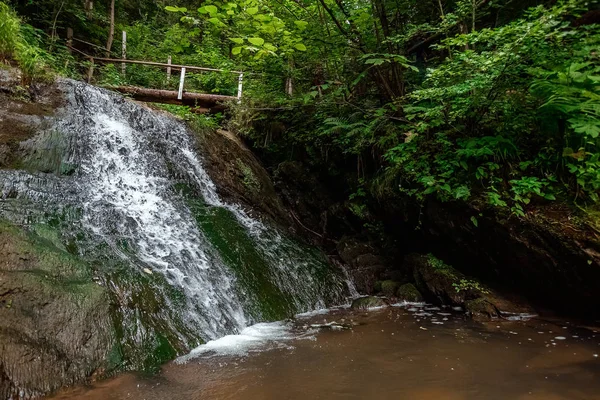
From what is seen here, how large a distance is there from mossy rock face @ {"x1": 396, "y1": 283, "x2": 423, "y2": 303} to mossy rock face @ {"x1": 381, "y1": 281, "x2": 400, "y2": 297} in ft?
0.29

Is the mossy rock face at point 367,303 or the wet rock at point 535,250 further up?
the wet rock at point 535,250

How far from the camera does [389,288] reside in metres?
6.23

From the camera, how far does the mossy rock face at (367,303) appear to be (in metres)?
5.64

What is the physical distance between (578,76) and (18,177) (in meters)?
7.13

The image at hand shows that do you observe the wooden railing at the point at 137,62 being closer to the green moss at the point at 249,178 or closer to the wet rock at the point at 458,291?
the green moss at the point at 249,178

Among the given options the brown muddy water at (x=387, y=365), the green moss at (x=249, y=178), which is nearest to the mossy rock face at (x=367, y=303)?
the brown muddy water at (x=387, y=365)

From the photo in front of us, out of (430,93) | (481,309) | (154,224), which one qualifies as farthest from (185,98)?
(481,309)

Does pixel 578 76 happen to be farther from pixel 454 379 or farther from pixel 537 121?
pixel 454 379

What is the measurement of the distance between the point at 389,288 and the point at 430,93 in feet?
10.6

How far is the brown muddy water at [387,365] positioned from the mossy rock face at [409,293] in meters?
1.16

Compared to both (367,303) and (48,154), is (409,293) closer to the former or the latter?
(367,303)

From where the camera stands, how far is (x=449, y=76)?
16.9ft

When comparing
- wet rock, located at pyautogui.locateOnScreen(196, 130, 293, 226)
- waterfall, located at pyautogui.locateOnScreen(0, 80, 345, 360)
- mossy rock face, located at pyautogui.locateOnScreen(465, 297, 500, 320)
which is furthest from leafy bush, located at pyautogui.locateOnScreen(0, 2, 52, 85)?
mossy rock face, located at pyautogui.locateOnScreen(465, 297, 500, 320)

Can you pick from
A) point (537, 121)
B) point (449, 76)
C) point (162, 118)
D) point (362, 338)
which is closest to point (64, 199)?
point (162, 118)
